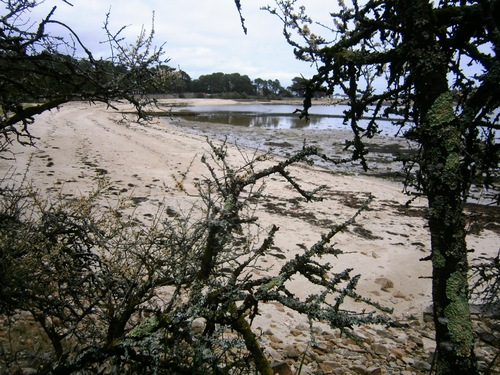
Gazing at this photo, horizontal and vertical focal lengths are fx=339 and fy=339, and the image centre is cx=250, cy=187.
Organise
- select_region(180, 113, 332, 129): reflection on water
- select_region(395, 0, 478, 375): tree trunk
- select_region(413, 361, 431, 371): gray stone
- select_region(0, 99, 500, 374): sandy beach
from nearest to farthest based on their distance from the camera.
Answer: select_region(395, 0, 478, 375): tree trunk < select_region(413, 361, 431, 371): gray stone < select_region(0, 99, 500, 374): sandy beach < select_region(180, 113, 332, 129): reflection on water

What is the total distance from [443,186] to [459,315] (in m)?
0.80

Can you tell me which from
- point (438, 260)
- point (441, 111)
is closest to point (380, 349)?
point (438, 260)

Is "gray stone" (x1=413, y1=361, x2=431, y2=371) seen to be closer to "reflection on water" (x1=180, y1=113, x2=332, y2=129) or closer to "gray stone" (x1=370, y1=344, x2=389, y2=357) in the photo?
"gray stone" (x1=370, y1=344, x2=389, y2=357)

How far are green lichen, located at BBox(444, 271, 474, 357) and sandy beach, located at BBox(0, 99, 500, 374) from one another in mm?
642

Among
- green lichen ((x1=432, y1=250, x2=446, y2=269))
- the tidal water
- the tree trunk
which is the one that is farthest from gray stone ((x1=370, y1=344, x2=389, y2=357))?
the tidal water

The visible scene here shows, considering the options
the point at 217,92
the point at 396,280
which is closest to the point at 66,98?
the point at 396,280

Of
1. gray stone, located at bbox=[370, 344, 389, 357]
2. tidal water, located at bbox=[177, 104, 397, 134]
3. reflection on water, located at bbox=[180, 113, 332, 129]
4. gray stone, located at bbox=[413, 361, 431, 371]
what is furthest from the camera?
reflection on water, located at bbox=[180, 113, 332, 129]

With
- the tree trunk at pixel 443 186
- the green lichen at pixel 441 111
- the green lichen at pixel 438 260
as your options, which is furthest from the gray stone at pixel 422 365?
the green lichen at pixel 441 111

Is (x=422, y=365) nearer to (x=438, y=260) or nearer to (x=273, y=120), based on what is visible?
(x=438, y=260)

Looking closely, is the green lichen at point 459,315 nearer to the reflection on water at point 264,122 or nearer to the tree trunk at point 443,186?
the tree trunk at point 443,186

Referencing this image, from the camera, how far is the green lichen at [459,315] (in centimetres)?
204

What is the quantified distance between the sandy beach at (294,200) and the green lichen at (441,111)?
94cm

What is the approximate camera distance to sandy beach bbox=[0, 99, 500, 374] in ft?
18.7

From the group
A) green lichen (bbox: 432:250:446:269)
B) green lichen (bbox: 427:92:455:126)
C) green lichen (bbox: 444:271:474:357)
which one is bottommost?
green lichen (bbox: 444:271:474:357)
